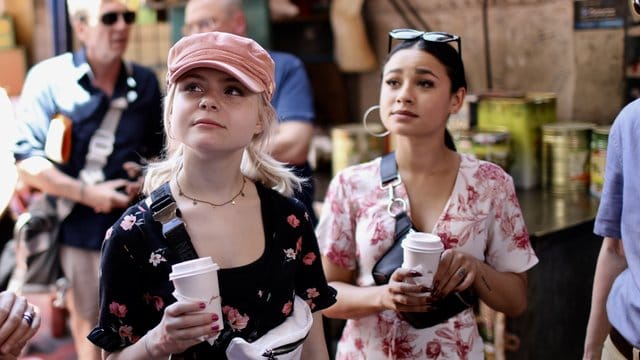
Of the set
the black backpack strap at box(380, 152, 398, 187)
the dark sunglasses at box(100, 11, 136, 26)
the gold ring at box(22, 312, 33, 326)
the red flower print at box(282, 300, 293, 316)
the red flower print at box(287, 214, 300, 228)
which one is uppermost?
the dark sunglasses at box(100, 11, 136, 26)

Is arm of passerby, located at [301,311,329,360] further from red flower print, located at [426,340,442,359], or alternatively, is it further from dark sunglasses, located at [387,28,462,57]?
dark sunglasses, located at [387,28,462,57]

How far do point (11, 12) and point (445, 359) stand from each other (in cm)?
681

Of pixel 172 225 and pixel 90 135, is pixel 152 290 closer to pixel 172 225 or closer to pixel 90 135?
pixel 172 225

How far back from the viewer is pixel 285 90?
327 centimetres

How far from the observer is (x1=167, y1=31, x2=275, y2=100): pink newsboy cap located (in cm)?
152

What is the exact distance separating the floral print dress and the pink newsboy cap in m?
0.57

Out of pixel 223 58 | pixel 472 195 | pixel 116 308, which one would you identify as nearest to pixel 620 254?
pixel 472 195

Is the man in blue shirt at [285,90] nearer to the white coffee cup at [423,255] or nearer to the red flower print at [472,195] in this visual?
the red flower print at [472,195]

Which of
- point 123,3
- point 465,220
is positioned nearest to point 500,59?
point 123,3

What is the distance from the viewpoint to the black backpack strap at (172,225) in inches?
59.2

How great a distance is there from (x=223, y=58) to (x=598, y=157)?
226cm

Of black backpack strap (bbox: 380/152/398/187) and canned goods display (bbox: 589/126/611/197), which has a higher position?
black backpack strap (bbox: 380/152/398/187)

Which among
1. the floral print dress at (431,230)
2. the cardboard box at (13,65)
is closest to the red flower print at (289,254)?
the floral print dress at (431,230)

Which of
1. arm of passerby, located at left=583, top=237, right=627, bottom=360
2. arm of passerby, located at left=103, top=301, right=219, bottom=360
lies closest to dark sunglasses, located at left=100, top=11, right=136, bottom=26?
arm of passerby, located at left=103, top=301, right=219, bottom=360
